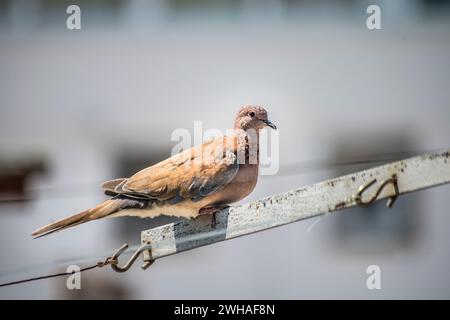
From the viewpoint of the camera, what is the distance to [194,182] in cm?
262

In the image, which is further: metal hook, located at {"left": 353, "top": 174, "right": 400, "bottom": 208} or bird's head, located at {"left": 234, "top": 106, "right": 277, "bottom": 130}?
bird's head, located at {"left": 234, "top": 106, "right": 277, "bottom": 130}

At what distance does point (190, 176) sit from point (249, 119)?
0.28 m

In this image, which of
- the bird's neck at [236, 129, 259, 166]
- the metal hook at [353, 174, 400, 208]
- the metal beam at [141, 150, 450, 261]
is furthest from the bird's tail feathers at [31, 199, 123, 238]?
the metal hook at [353, 174, 400, 208]

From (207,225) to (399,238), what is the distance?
1882mm

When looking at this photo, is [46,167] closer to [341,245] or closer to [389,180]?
[341,245]

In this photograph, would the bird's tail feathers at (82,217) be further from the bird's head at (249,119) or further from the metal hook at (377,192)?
the metal hook at (377,192)

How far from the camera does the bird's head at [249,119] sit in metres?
2.66

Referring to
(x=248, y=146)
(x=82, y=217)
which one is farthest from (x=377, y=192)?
(x=82, y=217)

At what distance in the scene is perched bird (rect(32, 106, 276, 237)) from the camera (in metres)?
2.57

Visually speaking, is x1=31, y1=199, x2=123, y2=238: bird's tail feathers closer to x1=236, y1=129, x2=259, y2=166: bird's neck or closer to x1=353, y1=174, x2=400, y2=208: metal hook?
x1=236, y1=129, x2=259, y2=166: bird's neck

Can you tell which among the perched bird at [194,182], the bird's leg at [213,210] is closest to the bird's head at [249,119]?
the perched bird at [194,182]

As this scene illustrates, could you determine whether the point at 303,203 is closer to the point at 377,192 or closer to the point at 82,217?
the point at 377,192

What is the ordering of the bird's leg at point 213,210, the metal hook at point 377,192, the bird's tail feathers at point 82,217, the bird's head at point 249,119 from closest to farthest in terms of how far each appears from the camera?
the metal hook at point 377,192 → the bird's leg at point 213,210 → the bird's tail feathers at point 82,217 → the bird's head at point 249,119
